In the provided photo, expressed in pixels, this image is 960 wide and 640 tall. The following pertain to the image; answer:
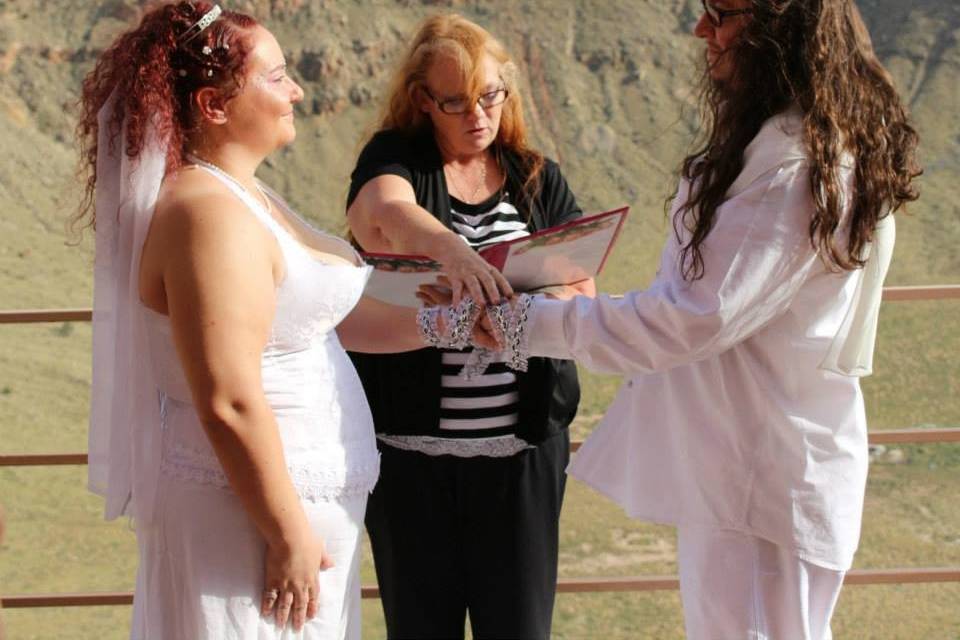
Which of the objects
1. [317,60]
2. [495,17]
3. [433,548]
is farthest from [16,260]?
→ [433,548]

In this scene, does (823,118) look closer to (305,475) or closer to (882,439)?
(305,475)

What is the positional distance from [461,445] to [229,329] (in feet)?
2.82

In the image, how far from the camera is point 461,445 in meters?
2.69

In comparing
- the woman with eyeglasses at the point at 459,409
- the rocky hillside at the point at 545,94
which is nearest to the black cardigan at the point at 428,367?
the woman with eyeglasses at the point at 459,409

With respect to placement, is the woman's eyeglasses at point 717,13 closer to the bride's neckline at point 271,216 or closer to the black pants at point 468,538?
the bride's neckline at point 271,216

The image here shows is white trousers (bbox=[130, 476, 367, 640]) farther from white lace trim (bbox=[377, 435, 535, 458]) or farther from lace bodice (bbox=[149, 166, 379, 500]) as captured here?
white lace trim (bbox=[377, 435, 535, 458])

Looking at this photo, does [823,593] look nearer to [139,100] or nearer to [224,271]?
[224,271]

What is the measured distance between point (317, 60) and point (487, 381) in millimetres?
24813

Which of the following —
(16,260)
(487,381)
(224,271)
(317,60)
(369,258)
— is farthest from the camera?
(317,60)

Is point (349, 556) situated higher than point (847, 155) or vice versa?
point (847, 155)

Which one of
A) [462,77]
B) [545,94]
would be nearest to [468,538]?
[462,77]

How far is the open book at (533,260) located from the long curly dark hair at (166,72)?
0.50m

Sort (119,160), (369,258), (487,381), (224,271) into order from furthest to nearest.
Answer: (487,381)
(369,258)
(119,160)
(224,271)

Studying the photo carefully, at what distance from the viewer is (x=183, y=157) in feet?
6.87
